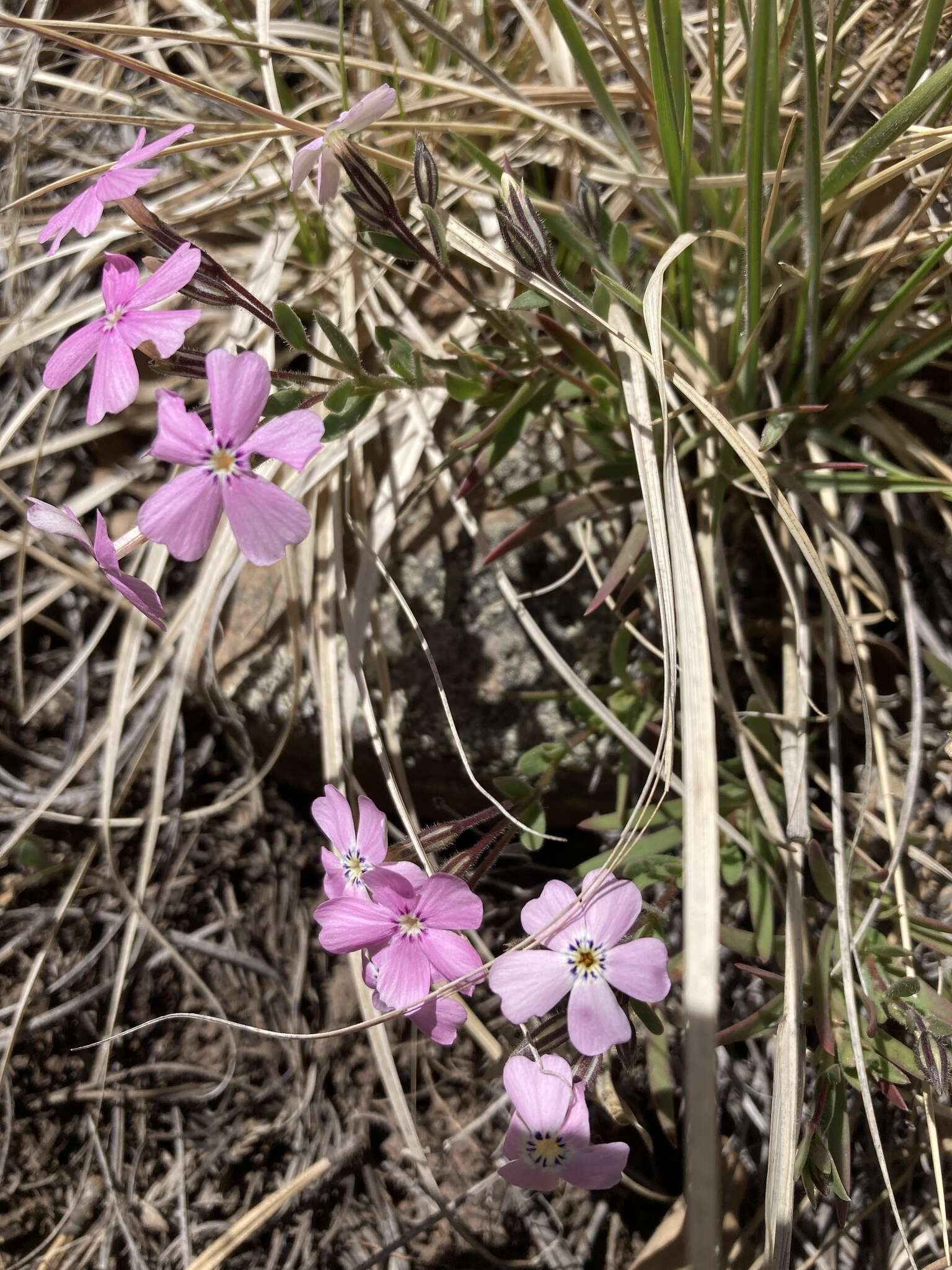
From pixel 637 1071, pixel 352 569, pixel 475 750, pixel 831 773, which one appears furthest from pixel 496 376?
pixel 637 1071

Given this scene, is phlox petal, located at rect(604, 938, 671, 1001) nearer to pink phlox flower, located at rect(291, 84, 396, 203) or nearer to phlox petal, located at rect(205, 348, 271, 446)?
phlox petal, located at rect(205, 348, 271, 446)

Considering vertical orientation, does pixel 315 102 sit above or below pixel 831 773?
above

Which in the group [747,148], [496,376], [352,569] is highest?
[747,148]

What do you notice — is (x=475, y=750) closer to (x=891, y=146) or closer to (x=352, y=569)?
(x=352, y=569)

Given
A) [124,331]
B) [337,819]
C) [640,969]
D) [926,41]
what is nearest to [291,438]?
[124,331]

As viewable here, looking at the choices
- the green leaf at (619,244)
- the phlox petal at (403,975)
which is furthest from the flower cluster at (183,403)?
the phlox petal at (403,975)

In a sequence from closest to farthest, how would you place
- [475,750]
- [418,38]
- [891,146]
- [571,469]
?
[891,146]
[571,469]
[475,750]
[418,38]

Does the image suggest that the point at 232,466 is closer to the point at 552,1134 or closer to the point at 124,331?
the point at 124,331
